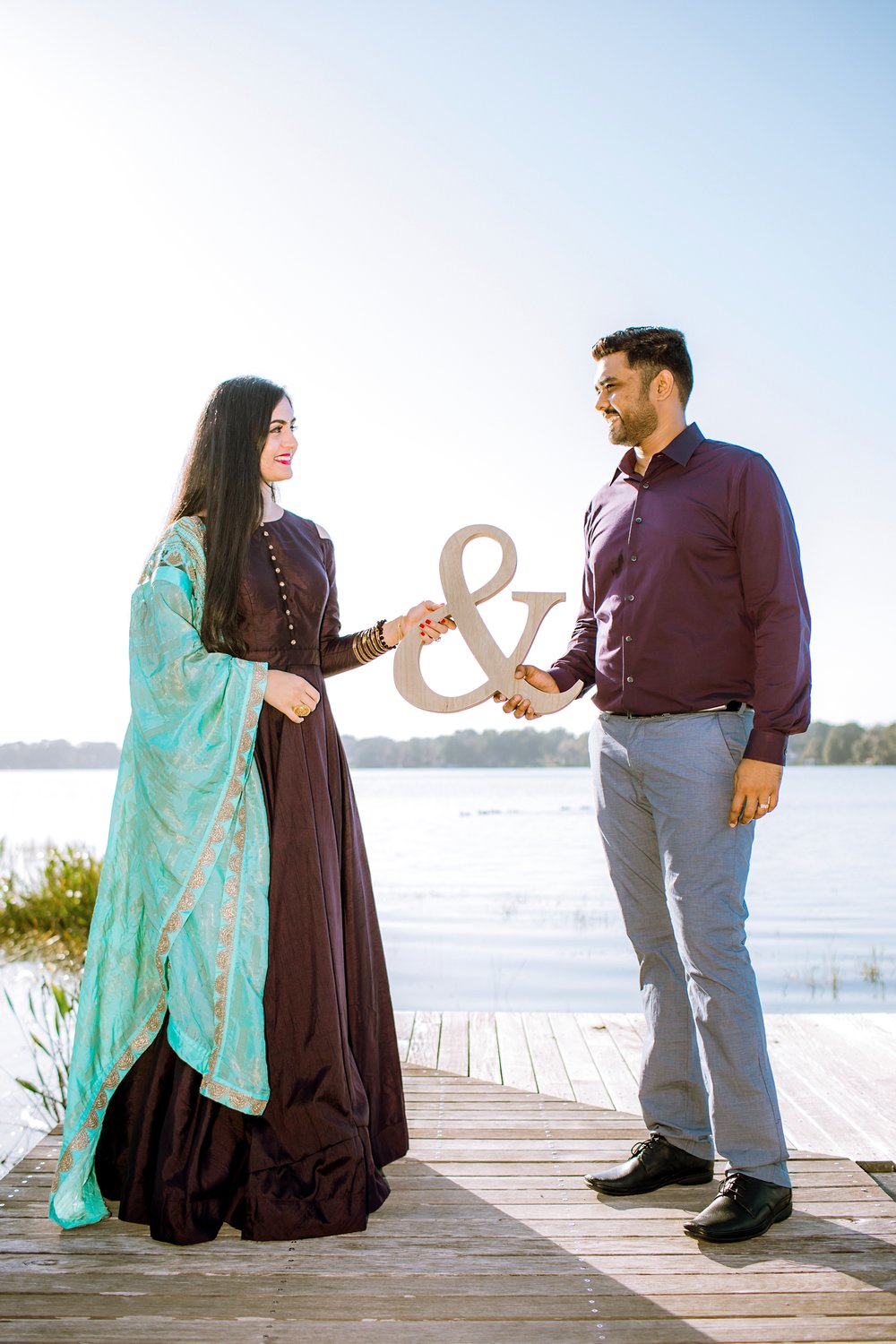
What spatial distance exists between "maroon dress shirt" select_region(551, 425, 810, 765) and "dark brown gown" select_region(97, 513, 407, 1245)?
672mm

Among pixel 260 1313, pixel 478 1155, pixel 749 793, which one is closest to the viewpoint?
pixel 260 1313

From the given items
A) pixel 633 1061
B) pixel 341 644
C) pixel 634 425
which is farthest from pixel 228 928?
pixel 633 1061

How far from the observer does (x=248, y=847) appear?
2305 millimetres

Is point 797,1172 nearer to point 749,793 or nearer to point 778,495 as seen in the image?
point 749,793

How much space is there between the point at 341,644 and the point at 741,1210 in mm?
1416

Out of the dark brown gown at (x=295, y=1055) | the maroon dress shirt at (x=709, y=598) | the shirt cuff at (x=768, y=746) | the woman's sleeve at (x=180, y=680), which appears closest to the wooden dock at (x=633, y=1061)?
the dark brown gown at (x=295, y=1055)

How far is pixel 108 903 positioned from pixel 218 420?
1037 millimetres

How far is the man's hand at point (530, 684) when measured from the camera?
258 centimetres

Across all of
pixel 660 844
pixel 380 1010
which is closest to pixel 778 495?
pixel 660 844

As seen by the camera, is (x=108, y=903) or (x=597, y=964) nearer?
(x=108, y=903)

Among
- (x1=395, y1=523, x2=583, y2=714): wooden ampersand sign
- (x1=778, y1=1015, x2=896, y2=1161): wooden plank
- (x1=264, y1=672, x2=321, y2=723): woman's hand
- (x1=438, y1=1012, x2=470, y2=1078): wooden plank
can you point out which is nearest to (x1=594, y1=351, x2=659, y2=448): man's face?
(x1=395, y1=523, x2=583, y2=714): wooden ampersand sign

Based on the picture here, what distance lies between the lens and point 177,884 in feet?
7.48

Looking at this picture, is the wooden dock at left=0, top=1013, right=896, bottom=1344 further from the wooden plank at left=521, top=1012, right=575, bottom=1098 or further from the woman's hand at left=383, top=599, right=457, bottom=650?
the woman's hand at left=383, top=599, right=457, bottom=650

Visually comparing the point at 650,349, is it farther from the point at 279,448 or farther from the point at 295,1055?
the point at 295,1055
